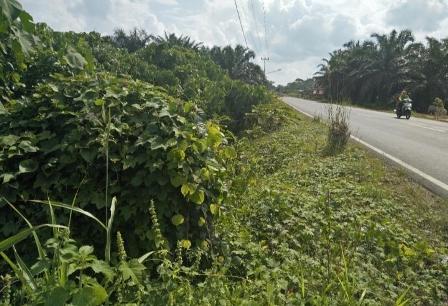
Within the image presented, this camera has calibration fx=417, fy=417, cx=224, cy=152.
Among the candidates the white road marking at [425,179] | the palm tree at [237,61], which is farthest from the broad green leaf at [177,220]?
the palm tree at [237,61]

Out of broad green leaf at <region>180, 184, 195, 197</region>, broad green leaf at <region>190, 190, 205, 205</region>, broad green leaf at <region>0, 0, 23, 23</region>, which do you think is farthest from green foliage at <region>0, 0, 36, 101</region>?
broad green leaf at <region>190, 190, 205, 205</region>

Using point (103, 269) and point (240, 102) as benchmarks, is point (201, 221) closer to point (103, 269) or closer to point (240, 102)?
point (103, 269)

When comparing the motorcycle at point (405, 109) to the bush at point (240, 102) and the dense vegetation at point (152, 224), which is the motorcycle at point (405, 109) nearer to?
the bush at point (240, 102)

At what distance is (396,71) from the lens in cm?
3922

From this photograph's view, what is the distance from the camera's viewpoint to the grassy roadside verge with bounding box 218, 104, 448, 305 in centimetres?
316

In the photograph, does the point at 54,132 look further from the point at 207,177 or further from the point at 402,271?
the point at 402,271

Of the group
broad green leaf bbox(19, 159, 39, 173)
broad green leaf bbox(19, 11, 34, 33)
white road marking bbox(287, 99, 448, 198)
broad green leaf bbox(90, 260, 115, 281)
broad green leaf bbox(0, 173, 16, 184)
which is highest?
broad green leaf bbox(19, 11, 34, 33)

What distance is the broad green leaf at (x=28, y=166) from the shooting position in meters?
2.90

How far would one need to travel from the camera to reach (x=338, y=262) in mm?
3631

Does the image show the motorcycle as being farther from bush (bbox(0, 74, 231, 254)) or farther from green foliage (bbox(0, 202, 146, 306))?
green foliage (bbox(0, 202, 146, 306))

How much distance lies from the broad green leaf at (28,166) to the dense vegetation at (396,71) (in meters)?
32.4

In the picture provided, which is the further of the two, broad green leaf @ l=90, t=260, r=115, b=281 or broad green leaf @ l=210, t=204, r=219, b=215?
broad green leaf @ l=210, t=204, r=219, b=215

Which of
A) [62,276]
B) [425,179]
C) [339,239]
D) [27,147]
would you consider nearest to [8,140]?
[27,147]

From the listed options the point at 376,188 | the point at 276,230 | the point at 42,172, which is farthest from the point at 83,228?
the point at 376,188
